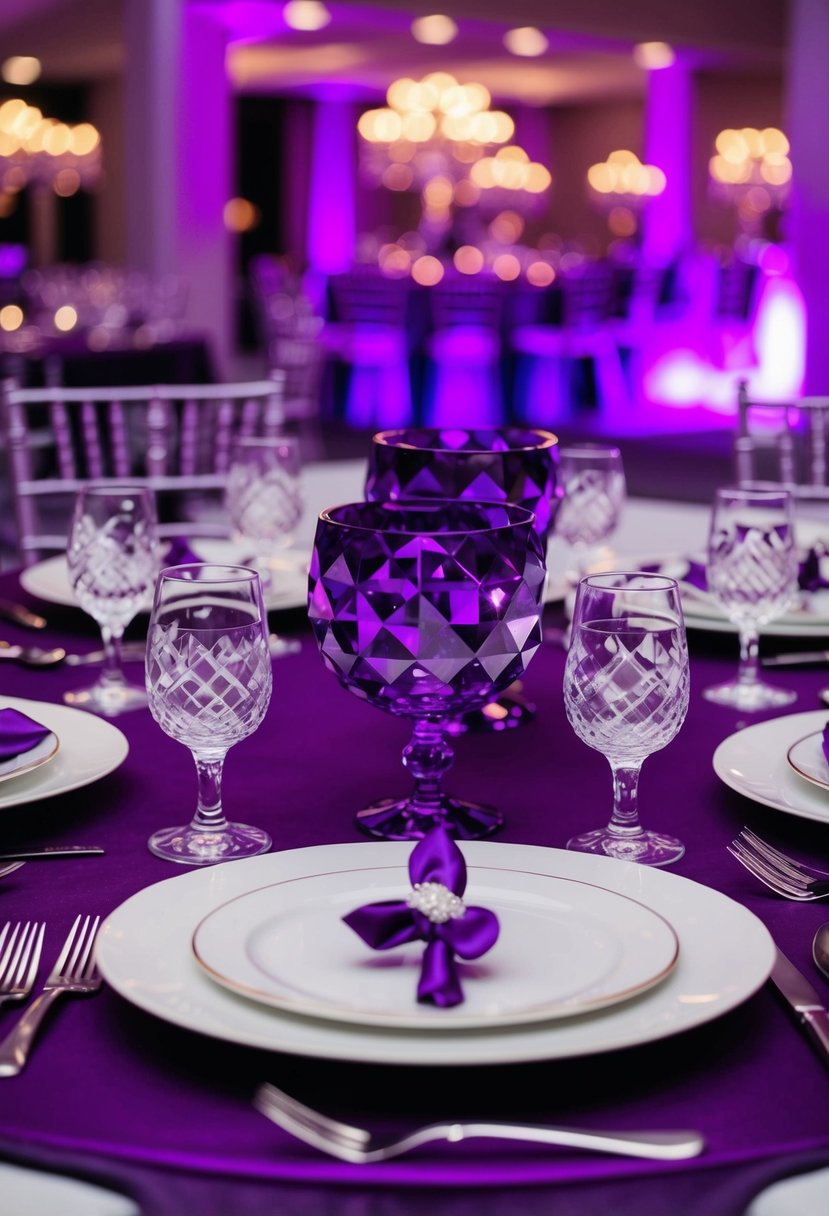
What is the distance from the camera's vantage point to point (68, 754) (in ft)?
3.77

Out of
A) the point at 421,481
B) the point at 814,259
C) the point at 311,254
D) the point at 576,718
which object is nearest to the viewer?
the point at 576,718

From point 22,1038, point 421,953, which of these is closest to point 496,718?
point 421,953

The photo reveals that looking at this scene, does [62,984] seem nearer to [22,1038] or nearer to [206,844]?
[22,1038]

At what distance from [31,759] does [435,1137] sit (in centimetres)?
56

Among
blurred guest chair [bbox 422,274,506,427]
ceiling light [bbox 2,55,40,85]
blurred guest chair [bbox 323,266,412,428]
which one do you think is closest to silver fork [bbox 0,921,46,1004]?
blurred guest chair [bbox 422,274,506,427]

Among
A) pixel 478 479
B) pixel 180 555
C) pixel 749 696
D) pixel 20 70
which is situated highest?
pixel 20 70

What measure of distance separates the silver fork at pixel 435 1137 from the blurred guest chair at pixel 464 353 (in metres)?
8.86

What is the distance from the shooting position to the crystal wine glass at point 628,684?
3.14ft

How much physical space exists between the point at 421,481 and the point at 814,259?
7.85m

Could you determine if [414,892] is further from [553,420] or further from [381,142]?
[381,142]

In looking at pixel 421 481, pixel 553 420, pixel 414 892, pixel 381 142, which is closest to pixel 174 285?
pixel 553 420

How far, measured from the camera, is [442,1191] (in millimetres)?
599

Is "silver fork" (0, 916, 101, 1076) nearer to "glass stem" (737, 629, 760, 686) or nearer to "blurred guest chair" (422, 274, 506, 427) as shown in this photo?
"glass stem" (737, 629, 760, 686)

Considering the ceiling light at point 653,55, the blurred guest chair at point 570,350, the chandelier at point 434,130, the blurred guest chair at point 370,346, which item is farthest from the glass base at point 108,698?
the ceiling light at point 653,55
